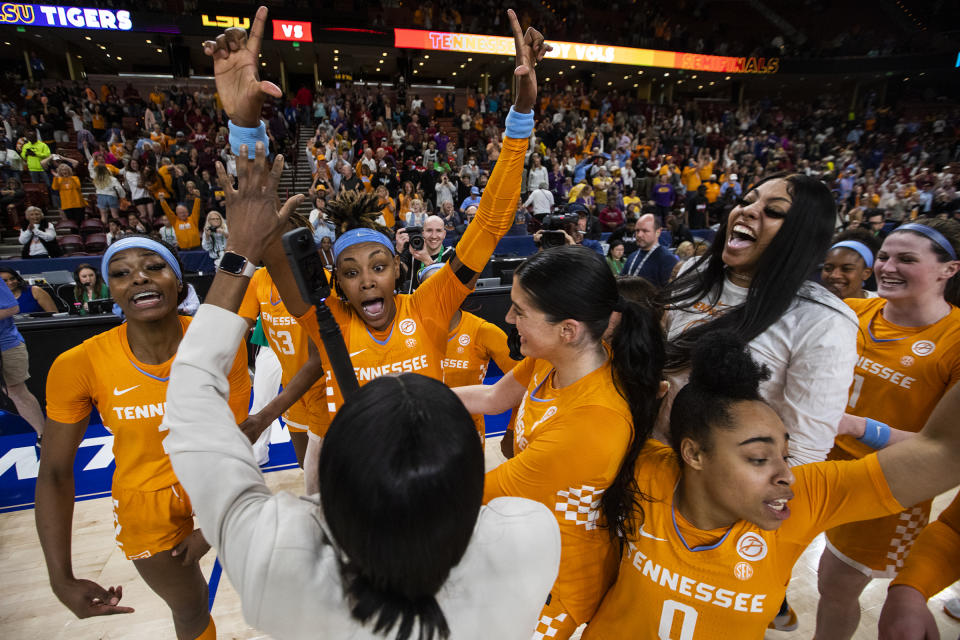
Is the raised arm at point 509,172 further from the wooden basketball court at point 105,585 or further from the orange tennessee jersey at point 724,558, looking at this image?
the wooden basketball court at point 105,585

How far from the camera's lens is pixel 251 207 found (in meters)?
0.98

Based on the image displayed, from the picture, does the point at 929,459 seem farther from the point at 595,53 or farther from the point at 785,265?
the point at 595,53

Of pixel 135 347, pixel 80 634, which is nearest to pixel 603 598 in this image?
pixel 135 347

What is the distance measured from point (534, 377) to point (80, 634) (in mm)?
2724

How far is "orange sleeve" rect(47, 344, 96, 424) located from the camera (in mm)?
1643

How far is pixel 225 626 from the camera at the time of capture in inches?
96.3

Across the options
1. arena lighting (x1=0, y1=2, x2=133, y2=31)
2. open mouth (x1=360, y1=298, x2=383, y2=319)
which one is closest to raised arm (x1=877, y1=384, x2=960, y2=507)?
open mouth (x1=360, y1=298, x2=383, y2=319)

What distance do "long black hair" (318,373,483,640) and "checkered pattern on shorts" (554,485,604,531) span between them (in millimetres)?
681

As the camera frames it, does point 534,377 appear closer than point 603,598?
No

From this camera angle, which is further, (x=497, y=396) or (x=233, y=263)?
(x=497, y=396)

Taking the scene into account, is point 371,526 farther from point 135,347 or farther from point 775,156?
point 775,156

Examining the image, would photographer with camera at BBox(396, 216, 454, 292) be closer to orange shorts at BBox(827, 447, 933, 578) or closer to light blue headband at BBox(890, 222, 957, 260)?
light blue headband at BBox(890, 222, 957, 260)

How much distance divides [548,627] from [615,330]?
0.97m

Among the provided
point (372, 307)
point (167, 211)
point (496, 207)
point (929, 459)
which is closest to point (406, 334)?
point (372, 307)
